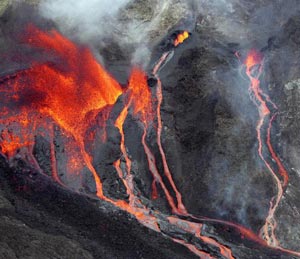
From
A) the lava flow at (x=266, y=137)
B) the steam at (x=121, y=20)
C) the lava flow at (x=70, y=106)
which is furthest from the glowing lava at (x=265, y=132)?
the steam at (x=121, y=20)

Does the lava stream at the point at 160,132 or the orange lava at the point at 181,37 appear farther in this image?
the orange lava at the point at 181,37

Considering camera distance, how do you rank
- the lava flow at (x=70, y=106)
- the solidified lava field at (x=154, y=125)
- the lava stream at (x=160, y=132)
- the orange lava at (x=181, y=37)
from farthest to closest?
1. the orange lava at (x=181, y=37)
2. the lava flow at (x=70, y=106)
3. the lava stream at (x=160, y=132)
4. the solidified lava field at (x=154, y=125)

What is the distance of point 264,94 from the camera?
12.4 metres

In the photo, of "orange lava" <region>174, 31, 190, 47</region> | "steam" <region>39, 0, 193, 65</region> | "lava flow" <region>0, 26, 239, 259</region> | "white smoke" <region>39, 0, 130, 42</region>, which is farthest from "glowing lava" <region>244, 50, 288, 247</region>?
"white smoke" <region>39, 0, 130, 42</region>

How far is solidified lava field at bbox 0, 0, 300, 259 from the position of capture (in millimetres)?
11047

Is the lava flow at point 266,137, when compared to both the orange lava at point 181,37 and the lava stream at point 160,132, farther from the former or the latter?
the lava stream at point 160,132

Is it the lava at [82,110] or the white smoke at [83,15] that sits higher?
the white smoke at [83,15]

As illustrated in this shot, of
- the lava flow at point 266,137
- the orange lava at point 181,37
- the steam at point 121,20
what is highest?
the steam at point 121,20

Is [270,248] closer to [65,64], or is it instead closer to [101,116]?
[101,116]

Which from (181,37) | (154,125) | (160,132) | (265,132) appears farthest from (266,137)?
(181,37)

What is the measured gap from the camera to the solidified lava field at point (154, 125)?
11.0 meters

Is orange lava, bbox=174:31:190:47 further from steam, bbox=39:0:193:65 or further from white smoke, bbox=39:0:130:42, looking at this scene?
white smoke, bbox=39:0:130:42

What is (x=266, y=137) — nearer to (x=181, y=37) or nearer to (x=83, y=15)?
(x=181, y=37)

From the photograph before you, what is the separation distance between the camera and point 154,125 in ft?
41.5
